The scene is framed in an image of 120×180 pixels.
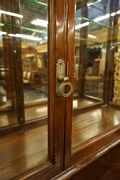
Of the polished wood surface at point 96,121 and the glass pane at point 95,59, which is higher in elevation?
the glass pane at point 95,59

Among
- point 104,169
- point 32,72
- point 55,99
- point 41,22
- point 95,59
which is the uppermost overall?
point 41,22

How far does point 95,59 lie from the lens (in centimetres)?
173

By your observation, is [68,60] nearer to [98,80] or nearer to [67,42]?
[67,42]

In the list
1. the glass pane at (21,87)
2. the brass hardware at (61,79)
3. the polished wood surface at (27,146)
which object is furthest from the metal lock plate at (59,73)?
the polished wood surface at (27,146)

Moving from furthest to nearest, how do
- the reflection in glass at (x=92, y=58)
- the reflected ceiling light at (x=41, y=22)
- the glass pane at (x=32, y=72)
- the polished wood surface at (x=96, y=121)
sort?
the reflection in glass at (x=92, y=58) → the glass pane at (x=32, y=72) → the polished wood surface at (x=96, y=121) → the reflected ceiling light at (x=41, y=22)

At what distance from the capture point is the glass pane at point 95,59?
1.15m

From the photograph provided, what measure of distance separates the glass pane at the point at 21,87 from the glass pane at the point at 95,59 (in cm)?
37

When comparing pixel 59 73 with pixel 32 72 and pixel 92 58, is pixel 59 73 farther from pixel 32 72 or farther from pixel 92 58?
pixel 92 58

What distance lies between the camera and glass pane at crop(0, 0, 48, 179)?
595 millimetres

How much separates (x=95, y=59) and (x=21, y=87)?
3.87ft

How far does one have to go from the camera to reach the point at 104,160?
2.17 ft

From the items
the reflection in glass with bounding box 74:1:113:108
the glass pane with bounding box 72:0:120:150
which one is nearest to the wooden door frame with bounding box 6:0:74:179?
the glass pane with bounding box 72:0:120:150

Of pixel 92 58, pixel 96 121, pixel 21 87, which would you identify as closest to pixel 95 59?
pixel 92 58

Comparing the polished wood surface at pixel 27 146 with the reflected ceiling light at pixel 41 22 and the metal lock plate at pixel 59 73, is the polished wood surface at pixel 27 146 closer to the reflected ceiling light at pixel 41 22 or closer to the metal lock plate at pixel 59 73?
the metal lock plate at pixel 59 73
